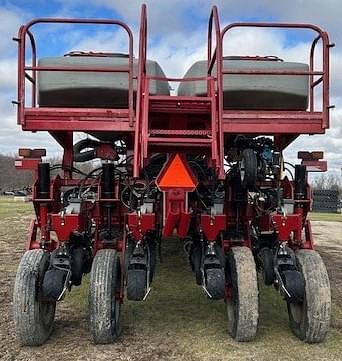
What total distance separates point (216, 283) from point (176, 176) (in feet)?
3.31

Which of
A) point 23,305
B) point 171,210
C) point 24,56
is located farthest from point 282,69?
point 23,305

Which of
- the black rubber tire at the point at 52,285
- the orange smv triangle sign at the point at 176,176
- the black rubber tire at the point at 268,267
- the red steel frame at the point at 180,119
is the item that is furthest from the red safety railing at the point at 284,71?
the black rubber tire at the point at 52,285

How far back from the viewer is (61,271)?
4.70 meters

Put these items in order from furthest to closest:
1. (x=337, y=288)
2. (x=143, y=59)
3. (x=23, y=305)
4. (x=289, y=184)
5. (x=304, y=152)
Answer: (x=337, y=288) → (x=304, y=152) → (x=289, y=184) → (x=143, y=59) → (x=23, y=305)

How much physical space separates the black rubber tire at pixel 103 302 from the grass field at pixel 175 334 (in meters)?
0.12

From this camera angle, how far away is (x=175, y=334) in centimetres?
500

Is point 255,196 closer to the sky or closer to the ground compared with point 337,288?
closer to the sky

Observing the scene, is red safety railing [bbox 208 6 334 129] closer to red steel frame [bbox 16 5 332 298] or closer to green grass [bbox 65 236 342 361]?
red steel frame [bbox 16 5 332 298]

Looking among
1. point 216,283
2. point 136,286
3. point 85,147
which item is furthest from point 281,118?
point 85,147

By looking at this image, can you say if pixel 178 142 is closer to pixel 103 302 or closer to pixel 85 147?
pixel 103 302

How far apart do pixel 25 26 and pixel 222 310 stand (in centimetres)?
348

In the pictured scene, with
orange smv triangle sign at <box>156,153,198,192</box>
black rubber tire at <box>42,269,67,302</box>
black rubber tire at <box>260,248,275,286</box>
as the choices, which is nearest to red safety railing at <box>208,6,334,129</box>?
orange smv triangle sign at <box>156,153,198,192</box>

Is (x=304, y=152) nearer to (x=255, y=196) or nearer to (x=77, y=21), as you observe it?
(x=255, y=196)

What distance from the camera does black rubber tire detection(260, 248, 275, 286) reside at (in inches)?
201
